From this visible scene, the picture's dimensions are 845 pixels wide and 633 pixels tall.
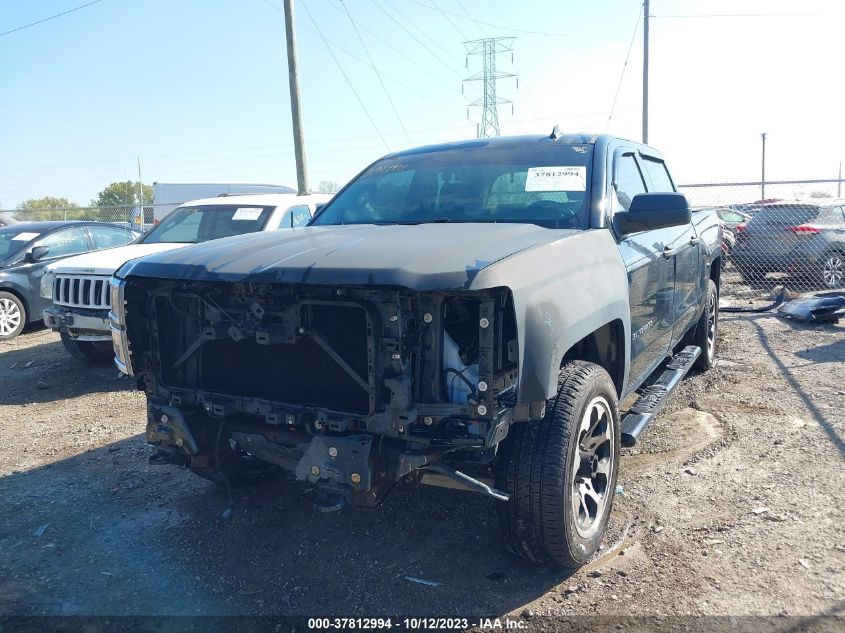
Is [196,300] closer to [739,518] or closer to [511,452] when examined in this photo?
[511,452]

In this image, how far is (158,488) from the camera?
167 inches

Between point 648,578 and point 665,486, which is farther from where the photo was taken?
point 665,486

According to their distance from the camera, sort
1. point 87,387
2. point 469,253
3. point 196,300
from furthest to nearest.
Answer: point 87,387, point 196,300, point 469,253

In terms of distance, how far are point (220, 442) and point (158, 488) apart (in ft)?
4.50

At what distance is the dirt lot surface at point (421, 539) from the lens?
294cm

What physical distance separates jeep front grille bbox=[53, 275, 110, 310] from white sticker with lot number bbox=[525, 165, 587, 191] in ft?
15.3

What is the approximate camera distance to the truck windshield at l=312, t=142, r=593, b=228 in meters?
3.63

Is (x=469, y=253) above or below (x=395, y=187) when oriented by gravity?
below

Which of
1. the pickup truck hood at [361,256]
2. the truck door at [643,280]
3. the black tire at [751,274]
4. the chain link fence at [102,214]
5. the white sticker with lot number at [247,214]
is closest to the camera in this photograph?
the pickup truck hood at [361,256]

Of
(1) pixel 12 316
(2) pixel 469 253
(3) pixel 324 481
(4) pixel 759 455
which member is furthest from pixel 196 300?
(1) pixel 12 316

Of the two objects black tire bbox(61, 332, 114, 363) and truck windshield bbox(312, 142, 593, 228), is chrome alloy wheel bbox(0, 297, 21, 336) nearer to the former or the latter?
black tire bbox(61, 332, 114, 363)

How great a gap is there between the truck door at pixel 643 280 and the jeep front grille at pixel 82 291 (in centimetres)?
497

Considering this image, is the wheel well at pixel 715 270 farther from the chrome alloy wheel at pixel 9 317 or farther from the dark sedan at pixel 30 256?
the chrome alloy wheel at pixel 9 317

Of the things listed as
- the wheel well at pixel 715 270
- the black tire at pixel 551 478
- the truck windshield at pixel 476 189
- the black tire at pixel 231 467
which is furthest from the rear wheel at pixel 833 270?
the black tire at pixel 231 467
